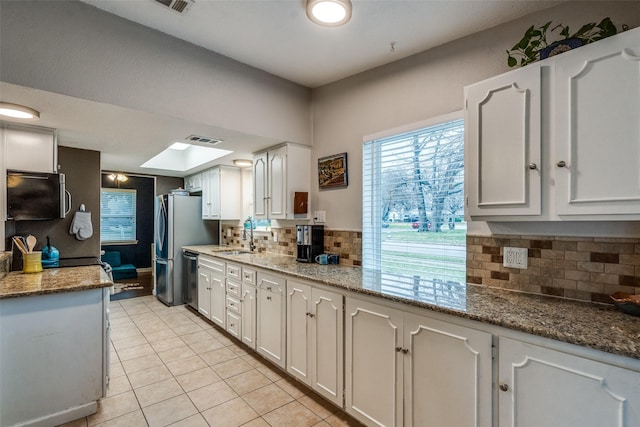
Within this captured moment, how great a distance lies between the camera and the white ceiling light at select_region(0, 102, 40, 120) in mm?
2082

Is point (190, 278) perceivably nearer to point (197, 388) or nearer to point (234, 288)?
point (234, 288)

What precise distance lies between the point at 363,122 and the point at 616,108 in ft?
5.88

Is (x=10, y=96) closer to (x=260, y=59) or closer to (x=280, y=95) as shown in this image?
(x=260, y=59)

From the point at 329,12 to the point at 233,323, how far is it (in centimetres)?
298

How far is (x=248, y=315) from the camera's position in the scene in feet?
9.82

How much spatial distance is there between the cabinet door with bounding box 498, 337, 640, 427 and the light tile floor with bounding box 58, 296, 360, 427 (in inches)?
44.7

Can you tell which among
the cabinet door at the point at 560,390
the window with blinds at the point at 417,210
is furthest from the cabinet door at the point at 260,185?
the cabinet door at the point at 560,390

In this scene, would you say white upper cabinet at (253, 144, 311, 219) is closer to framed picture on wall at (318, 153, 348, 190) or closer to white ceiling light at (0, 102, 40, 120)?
framed picture on wall at (318, 153, 348, 190)

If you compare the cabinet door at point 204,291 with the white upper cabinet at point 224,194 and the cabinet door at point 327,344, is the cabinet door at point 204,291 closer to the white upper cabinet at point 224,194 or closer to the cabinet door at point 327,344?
the white upper cabinet at point 224,194

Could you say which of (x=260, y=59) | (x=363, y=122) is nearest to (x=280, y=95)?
(x=260, y=59)

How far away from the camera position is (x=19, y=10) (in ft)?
5.85

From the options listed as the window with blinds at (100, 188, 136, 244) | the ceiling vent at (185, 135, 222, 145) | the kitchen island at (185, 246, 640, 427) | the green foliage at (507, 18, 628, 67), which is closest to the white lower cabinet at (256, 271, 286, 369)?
the kitchen island at (185, 246, 640, 427)

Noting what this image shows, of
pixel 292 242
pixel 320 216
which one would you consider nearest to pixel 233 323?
pixel 292 242

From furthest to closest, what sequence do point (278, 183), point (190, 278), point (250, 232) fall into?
point (190, 278) → point (250, 232) → point (278, 183)
